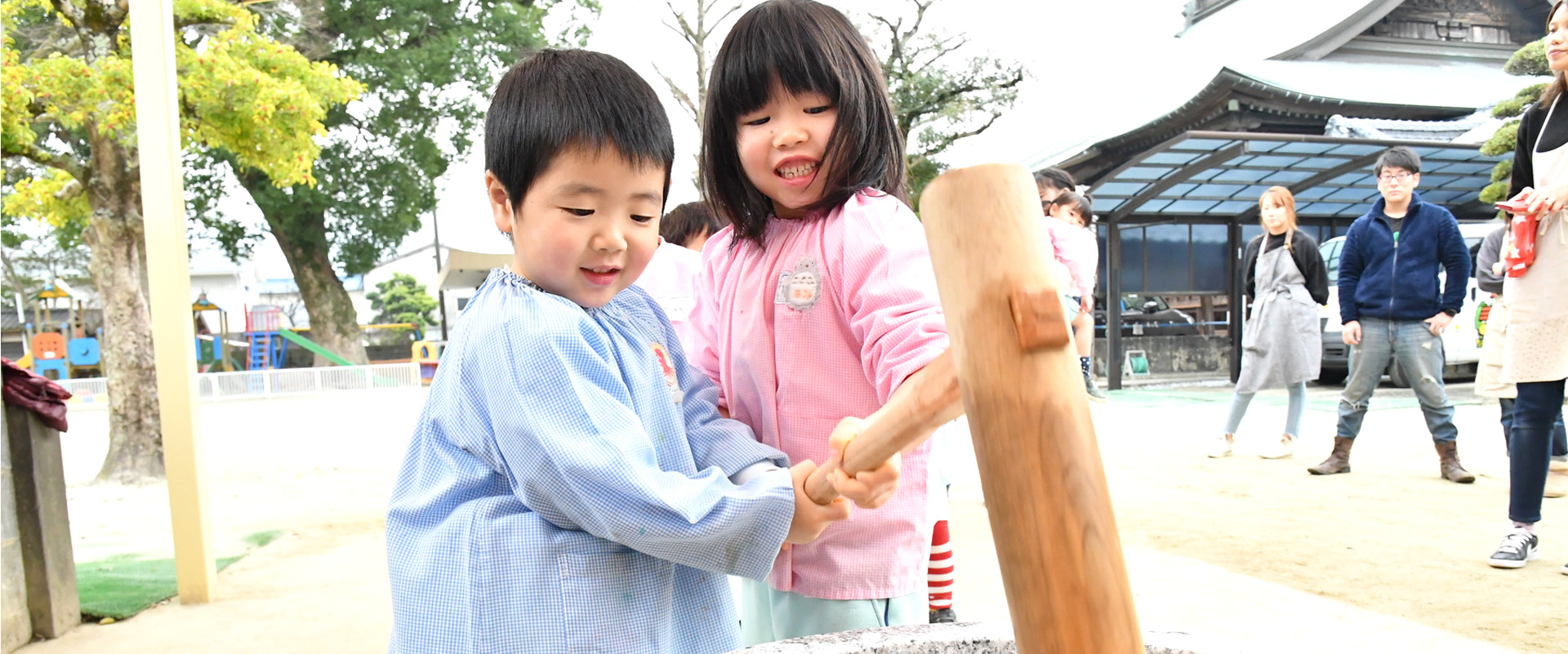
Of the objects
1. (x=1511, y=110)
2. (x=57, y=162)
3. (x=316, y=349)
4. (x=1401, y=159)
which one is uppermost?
(x=1511, y=110)

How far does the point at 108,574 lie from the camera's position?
162 inches

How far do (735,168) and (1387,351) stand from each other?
4539 mm

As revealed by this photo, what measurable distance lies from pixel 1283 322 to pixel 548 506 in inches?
218

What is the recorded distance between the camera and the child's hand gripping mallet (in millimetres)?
640

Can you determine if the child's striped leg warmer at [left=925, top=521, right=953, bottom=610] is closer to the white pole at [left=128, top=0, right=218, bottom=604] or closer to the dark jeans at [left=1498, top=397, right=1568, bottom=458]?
the white pole at [left=128, top=0, right=218, bottom=604]

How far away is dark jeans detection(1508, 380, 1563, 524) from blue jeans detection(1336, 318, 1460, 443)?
1.71 m

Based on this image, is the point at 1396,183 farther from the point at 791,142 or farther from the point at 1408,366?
the point at 791,142

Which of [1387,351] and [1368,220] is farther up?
[1368,220]

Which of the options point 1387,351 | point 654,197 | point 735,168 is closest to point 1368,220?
point 1387,351

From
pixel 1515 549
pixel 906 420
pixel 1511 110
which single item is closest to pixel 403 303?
pixel 1511 110

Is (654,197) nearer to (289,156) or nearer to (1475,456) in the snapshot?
(1475,456)

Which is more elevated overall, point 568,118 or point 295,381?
point 568,118

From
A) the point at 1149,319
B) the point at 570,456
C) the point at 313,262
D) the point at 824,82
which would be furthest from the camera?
the point at 313,262

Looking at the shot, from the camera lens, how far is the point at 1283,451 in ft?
18.9
